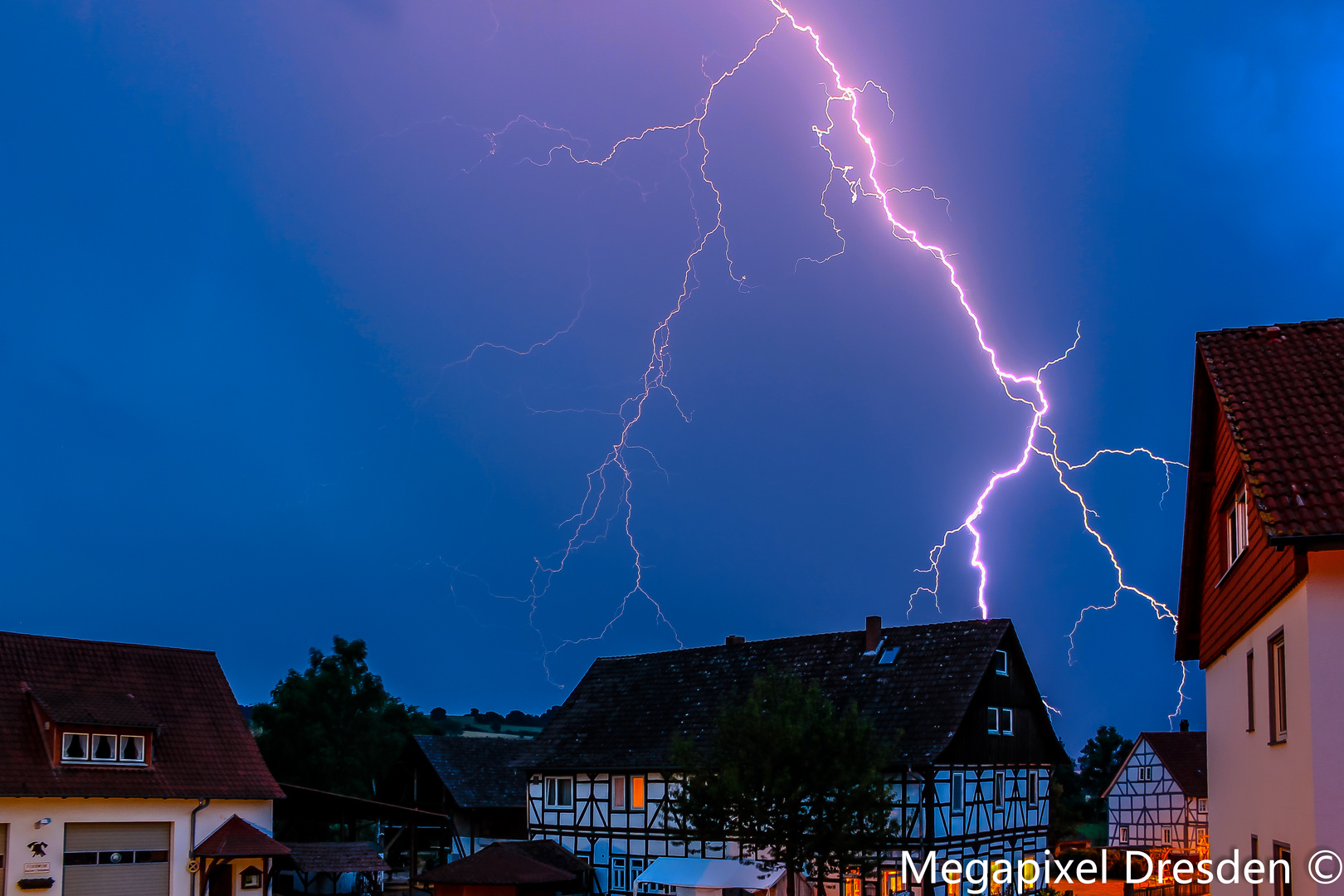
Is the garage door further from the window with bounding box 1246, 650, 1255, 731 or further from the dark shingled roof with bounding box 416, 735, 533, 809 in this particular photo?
the window with bounding box 1246, 650, 1255, 731

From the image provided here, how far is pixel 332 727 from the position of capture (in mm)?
52812

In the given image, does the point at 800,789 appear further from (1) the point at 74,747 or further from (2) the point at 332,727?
(2) the point at 332,727

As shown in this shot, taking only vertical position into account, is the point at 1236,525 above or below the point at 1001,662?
above

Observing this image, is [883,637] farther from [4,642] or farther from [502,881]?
[4,642]

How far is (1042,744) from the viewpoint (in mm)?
32250

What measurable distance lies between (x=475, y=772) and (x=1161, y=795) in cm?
3075

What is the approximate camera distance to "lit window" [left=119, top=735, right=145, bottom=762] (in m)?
25.7

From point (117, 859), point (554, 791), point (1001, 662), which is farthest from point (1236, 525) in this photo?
point (554, 791)

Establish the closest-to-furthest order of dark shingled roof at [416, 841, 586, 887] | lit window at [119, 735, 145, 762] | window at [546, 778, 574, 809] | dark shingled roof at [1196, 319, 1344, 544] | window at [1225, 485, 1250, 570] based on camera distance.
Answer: dark shingled roof at [1196, 319, 1344, 544], window at [1225, 485, 1250, 570], lit window at [119, 735, 145, 762], dark shingled roof at [416, 841, 586, 887], window at [546, 778, 574, 809]

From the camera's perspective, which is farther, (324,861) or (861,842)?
(324,861)

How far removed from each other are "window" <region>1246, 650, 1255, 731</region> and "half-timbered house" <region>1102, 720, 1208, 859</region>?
131 ft

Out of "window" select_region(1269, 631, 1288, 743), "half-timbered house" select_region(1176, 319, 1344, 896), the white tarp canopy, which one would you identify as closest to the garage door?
the white tarp canopy

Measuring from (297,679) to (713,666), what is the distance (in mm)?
26095

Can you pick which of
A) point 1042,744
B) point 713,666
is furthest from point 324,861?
point 1042,744
